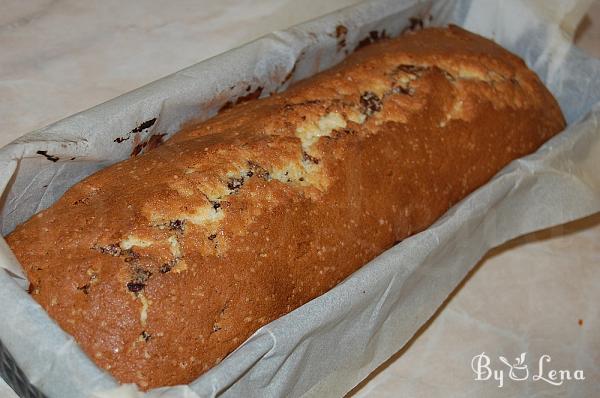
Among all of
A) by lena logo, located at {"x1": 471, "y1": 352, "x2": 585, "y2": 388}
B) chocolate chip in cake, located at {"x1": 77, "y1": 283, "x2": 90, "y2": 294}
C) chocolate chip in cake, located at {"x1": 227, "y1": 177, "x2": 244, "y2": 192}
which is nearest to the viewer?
chocolate chip in cake, located at {"x1": 77, "y1": 283, "x2": 90, "y2": 294}

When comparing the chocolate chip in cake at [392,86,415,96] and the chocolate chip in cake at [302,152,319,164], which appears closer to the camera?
the chocolate chip in cake at [302,152,319,164]

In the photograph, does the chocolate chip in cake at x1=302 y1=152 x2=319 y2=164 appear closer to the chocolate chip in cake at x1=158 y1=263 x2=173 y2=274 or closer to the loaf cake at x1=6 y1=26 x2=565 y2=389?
the loaf cake at x1=6 y1=26 x2=565 y2=389

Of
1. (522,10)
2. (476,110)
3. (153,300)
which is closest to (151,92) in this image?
(153,300)

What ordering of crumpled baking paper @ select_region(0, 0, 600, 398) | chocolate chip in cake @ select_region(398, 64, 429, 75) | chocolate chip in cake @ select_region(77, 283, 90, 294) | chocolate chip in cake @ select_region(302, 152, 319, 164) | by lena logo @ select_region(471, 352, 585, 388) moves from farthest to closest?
chocolate chip in cake @ select_region(398, 64, 429, 75), by lena logo @ select_region(471, 352, 585, 388), chocolate chip in cake @ select_region(302, 152, 319, 164), chocolate chip in cake @ select_region(77, 283, 90, 294), crumpled baking paper @ select_region(0, 0, 600, 398)

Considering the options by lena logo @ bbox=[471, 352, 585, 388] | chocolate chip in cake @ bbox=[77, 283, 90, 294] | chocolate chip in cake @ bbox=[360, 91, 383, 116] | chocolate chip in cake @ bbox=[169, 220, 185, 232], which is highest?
chocolate chip in cake @ bbox=[360, 91, 383, 116]

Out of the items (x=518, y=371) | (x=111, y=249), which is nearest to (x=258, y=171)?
(x=111, y=249)

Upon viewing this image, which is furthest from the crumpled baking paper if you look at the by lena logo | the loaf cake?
the by lena logo

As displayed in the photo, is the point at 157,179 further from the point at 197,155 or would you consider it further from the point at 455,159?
the point at 455,159

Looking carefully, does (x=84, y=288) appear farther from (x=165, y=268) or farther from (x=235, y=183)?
(x=235, y=183)
